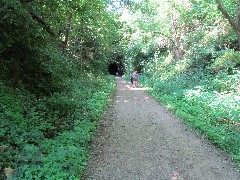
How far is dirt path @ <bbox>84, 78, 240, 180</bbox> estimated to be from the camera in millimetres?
5523

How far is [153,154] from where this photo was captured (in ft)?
21.5

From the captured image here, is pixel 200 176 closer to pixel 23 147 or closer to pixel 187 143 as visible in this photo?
pixel 187 143

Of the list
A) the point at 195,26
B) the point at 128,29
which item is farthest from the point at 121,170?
the point at 128,29

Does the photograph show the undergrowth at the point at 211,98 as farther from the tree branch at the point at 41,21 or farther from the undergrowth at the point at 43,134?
the tree branch at the point at 41,21

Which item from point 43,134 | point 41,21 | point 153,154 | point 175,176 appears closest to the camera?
point 175,176

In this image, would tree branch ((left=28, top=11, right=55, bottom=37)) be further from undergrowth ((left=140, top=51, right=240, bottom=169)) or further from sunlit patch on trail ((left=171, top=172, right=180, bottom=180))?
sunlit patch on trail ((left=171, top=172, right=180, bottom=180))

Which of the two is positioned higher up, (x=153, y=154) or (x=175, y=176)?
(x=153, y=154)

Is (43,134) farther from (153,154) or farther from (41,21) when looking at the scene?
(41,21)

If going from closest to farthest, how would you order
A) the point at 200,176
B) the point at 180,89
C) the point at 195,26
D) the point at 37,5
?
the point at 200,176 < the point at 37,5 < the point at 180,89 < the point at 195,26

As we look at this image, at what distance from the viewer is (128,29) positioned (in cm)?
3384

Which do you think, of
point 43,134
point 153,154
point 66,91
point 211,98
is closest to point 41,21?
point 66,91

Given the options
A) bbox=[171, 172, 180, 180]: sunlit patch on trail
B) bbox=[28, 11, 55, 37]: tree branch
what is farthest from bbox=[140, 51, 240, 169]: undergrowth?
bbox=[28, 11, 55, 37]: tree branch

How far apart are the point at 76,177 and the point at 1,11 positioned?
5792mm

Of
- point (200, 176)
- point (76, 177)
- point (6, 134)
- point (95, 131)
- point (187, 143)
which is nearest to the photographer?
point (76, 177)
